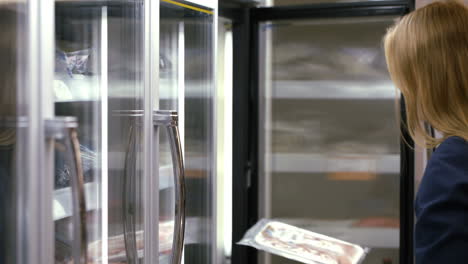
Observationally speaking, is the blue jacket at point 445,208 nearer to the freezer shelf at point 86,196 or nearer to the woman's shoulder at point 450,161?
the woman's shoulder at point 450,161

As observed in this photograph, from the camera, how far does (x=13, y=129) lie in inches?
43.5

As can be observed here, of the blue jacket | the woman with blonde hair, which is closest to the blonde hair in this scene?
the woman with blonde hair

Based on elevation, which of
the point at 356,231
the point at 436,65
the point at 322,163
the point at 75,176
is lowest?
the point at 356,231

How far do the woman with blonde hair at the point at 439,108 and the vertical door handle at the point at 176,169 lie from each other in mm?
560

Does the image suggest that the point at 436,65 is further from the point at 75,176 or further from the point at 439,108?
the point at 75,176

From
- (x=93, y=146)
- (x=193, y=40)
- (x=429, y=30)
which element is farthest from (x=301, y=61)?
(x=93, y=146)

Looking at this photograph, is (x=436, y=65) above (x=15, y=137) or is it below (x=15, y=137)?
above

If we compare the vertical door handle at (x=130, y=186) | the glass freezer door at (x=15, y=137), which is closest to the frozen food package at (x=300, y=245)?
the vertical door handle at (x=130, y=186)

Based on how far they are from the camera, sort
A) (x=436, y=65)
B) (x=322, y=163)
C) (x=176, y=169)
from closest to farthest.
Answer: (x=436, y=65) → (x=176, y=169) → (x=322, y=163)

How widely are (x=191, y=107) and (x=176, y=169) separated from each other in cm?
31

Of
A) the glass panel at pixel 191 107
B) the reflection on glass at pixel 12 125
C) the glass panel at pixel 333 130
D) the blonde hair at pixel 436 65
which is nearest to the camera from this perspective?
the reflection on glass at pixel 12 125

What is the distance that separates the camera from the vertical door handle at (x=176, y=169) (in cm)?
156

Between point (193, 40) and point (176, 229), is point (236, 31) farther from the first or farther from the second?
point (176, 229)

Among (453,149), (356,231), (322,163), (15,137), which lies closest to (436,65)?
(453,149)
